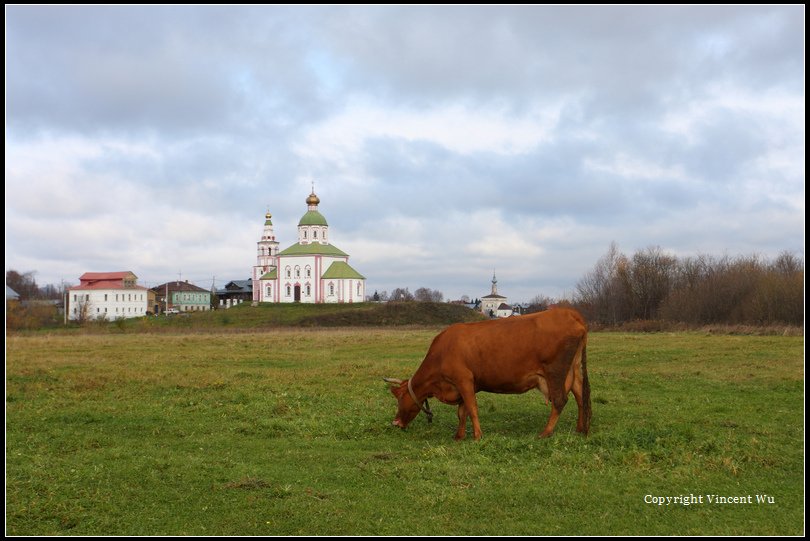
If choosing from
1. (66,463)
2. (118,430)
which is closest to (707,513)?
(66,463)

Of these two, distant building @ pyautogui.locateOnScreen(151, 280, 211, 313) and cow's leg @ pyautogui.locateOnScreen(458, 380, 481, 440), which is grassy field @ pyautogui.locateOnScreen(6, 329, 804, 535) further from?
distant building @ pyautogui.locateOnScreen(151, 280, 211, 313)

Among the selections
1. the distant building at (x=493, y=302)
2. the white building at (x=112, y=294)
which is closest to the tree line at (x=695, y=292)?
the distant building at (x=493, y=302)

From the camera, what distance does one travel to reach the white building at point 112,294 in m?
108

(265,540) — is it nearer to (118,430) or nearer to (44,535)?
(44,535)

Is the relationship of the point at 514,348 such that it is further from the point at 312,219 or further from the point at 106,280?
the point at 106,280

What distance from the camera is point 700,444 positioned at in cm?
957

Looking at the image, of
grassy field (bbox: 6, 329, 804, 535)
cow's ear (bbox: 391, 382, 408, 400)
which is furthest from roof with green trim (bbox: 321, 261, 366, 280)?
cow's ear (bbox: 391, 382, 408, 400)

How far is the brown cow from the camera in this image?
10.9 metres

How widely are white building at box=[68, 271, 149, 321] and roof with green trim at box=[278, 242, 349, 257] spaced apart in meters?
24.9

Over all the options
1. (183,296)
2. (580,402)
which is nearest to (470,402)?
(580,402)

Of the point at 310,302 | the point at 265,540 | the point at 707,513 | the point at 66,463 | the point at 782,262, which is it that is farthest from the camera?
the point at 310,302

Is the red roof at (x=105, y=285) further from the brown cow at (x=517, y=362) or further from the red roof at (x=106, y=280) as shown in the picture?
the brown cow at (x=517, y=362)

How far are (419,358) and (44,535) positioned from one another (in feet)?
63.3

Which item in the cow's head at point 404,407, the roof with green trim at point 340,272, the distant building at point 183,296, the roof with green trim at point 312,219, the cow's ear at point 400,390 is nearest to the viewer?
the cow's head at point 404,407
